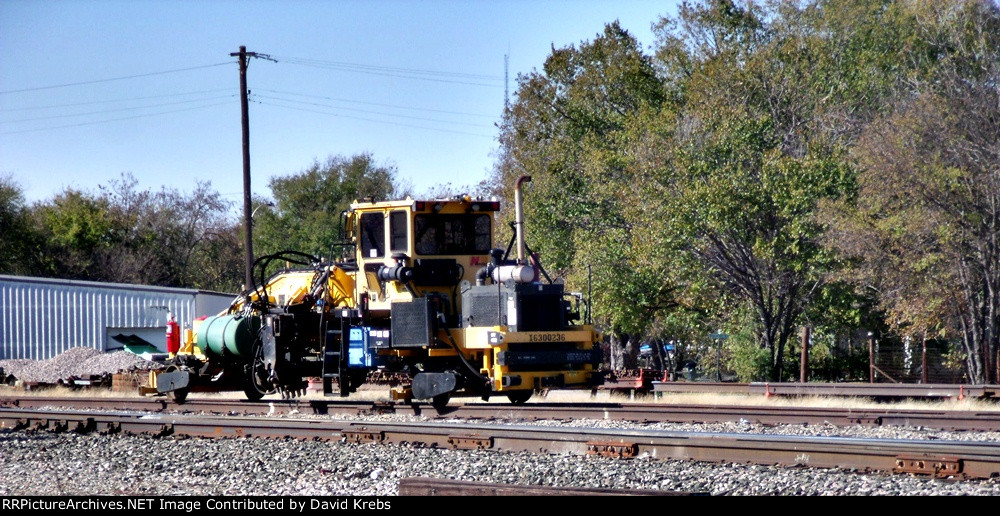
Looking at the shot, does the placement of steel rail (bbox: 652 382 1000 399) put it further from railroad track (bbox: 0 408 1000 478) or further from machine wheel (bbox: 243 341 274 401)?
railroad track (bbox: 0 408 1000 478)

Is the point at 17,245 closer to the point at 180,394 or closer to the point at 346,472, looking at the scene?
the point at 180,394

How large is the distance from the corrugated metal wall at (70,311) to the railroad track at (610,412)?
18079 millimetres

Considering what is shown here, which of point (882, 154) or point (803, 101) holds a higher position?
point (803, 101)

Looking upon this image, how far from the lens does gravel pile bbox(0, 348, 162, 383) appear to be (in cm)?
2967

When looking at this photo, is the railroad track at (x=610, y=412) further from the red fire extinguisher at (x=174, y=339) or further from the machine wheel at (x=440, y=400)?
the red fire extinguisher at (x=174, y=339)

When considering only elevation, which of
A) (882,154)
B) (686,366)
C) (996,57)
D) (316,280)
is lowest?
(686,366)

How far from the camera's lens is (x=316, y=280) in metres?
17.6

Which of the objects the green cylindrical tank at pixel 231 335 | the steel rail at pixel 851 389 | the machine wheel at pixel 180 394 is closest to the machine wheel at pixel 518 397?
the steel rail at pixel 851 389

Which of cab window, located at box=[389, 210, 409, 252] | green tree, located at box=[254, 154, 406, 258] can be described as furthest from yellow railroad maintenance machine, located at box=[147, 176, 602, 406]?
green tree, located at box=[254, 154, 406, 258]

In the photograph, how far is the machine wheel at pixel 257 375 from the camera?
17.8 meters
